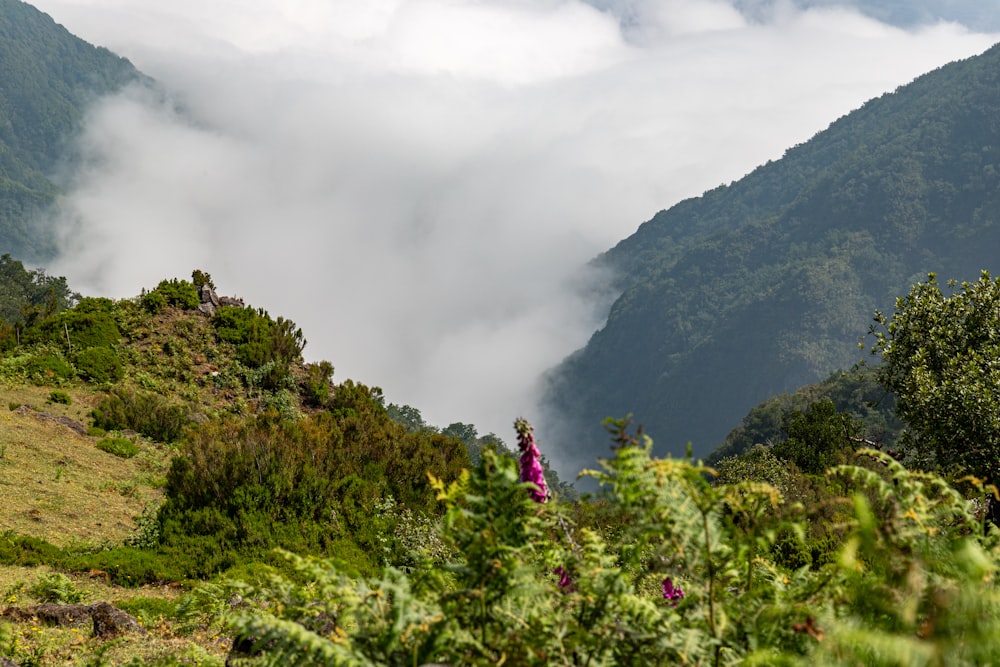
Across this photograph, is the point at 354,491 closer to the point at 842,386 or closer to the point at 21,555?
the point at 21,555

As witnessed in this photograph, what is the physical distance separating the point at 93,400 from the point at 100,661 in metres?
17.5

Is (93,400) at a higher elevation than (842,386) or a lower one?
lower

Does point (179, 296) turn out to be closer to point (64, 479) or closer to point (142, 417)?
point (142, 417)

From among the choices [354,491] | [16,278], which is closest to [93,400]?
[354,491]

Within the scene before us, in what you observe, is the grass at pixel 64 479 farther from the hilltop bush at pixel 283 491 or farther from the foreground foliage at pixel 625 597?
the foreground foliage at pixel 625 597

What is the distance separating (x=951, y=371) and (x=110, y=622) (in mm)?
12751

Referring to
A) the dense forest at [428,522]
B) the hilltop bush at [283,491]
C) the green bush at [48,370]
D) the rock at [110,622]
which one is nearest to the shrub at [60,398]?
the dense forest at [428,522]

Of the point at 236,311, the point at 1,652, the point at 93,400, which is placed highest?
the point at 236,311

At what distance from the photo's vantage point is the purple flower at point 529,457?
307cm

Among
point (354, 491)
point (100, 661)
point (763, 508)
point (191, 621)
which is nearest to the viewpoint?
point (763, 508)

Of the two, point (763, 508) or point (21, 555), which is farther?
point (21, 555)

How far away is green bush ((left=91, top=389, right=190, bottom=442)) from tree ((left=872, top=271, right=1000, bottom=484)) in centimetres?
1762

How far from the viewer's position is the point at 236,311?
2603 centimetres

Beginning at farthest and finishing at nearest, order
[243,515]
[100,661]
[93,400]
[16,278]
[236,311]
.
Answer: [16,278] → [236,311] → [93,400] → [243,515] → [100,661]
